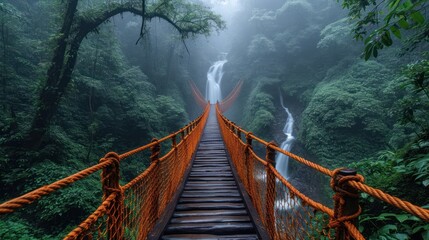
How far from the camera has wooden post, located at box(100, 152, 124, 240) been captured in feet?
4.51

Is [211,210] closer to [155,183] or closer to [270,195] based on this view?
[155,183]

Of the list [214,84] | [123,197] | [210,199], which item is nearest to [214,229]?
[210,199]

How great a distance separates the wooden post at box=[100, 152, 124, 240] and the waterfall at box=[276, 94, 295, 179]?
38.5ft

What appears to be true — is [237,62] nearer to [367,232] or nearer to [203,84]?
[203,84]

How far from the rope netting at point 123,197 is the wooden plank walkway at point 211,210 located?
238 millimetres

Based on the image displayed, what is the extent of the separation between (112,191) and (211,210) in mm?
1897

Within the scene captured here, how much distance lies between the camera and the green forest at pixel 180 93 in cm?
292

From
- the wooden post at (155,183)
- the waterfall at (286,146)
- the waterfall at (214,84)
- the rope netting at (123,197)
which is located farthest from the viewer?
the waterfall at (214,84)

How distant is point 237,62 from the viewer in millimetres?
27234

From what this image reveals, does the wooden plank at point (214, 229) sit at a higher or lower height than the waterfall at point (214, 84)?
lower

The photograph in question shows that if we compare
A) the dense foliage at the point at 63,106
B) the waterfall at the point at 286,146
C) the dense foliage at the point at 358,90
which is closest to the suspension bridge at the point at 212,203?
the dense foliage at the point at 358,90

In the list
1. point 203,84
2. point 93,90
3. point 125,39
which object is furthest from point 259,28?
point 93,90

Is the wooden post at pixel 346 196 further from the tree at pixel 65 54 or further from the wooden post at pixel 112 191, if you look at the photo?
the tree at pixel 65 54

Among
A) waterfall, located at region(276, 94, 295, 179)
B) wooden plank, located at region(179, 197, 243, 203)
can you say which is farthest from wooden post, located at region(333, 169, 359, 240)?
waterfall, located at region(276, 94, 295, 179)
